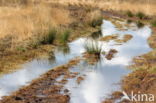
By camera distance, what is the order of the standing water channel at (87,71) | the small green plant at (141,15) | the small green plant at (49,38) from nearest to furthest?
the standing water channel at (87,71), the small green plant at (49,38), the small green plant at (141,15)

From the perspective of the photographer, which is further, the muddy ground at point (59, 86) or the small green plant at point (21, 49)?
the small green plant at point (21, 49)

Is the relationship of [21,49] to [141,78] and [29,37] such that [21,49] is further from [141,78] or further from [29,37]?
[141,78]

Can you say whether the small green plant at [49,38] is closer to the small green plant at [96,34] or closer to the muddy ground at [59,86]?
the small green plant at [96,34]

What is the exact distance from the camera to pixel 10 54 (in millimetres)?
9742

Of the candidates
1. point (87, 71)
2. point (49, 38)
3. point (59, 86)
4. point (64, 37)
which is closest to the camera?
point (59, 86)

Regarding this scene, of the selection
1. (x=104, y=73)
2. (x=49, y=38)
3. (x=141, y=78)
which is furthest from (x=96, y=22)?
(x=141, y=78)

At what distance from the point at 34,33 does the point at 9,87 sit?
16.8 ft

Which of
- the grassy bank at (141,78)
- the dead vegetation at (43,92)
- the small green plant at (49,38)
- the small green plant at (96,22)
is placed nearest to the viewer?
the dead vegetation at (43,92)

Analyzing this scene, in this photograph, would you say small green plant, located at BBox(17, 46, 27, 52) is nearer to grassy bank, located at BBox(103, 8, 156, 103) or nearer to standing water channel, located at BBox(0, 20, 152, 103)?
standing water channel, located at BBox(0, 20, 152, 103)

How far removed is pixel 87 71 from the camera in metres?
8.27

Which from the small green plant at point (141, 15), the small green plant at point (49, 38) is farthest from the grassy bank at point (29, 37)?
the small green plant at point (141, 15)

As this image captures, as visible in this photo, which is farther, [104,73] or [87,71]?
[87,71]

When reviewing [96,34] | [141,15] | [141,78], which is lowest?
[141,78]

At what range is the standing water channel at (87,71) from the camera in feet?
21.6
